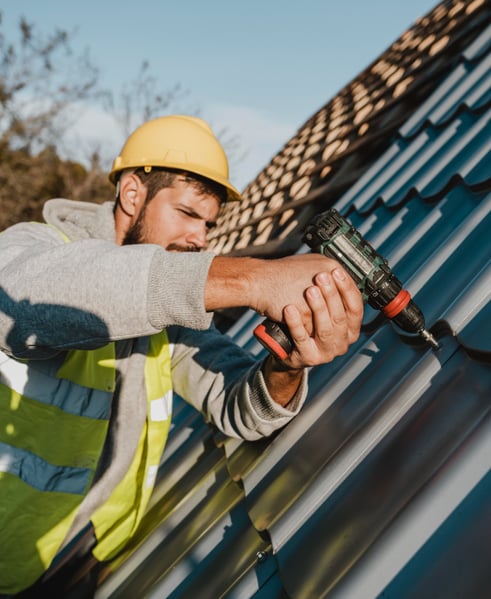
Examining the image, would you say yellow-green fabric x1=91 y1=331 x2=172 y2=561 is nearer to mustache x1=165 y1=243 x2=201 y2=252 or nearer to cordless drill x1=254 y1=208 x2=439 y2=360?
mustache x1=165 y1=243 x2=201 y2=252

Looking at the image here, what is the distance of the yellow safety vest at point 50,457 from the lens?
188cm

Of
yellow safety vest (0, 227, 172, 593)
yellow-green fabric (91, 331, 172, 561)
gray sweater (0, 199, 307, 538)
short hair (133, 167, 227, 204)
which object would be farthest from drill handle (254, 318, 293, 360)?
short hair (133, 167, 227, 204)

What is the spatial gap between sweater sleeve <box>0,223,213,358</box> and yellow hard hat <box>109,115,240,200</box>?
3.57 feet

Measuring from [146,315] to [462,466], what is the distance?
2.56 feet

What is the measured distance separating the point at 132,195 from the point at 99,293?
121 cm

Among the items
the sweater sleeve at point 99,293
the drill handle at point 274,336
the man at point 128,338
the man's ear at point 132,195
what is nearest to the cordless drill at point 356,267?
the drill handle at point 274,336

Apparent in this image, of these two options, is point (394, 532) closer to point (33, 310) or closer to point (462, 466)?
point (462, 466)

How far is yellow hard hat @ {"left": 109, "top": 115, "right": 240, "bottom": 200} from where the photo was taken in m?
2.45

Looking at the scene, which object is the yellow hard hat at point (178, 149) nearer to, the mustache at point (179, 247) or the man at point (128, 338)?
the man at point (128, 338)

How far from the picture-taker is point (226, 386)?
2234mm

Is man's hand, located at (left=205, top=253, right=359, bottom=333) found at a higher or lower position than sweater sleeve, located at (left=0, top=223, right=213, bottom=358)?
higher

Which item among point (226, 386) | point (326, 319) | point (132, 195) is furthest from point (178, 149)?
point (326, 319)

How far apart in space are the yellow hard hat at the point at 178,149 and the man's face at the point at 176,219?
0.09 metres

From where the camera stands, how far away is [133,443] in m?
2.30
